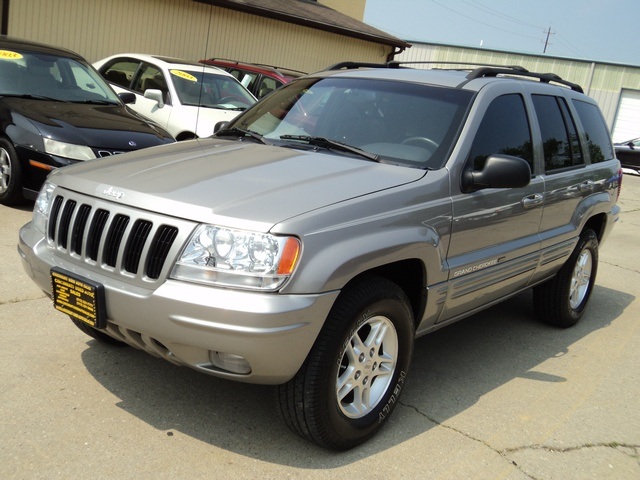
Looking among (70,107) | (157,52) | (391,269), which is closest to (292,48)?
(157,52)

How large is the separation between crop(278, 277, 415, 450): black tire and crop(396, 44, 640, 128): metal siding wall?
30.7 metres

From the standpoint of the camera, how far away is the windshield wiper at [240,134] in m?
4.45

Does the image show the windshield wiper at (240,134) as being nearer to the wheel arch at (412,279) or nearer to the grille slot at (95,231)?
the wheel arch at (412,279)

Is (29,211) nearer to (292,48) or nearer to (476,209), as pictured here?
(476,209)

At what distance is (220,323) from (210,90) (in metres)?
7.95

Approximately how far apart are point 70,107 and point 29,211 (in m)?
1.23

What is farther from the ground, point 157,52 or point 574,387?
point 157,52

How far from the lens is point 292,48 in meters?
18.7

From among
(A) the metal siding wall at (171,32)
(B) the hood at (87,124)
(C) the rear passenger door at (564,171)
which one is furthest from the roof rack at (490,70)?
(A) the metal siding wall at (171,32)

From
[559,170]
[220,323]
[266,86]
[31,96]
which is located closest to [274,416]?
[220,323]

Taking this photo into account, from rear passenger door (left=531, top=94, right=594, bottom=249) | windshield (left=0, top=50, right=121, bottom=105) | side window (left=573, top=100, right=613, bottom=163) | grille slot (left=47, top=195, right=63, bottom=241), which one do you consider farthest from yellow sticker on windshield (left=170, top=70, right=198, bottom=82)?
grille slot (left=47, top=195, right=63, bottom=241)

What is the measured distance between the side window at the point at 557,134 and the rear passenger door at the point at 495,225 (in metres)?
0.26

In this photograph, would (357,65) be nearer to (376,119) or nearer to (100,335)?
(376,119)

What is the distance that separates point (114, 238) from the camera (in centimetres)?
330
